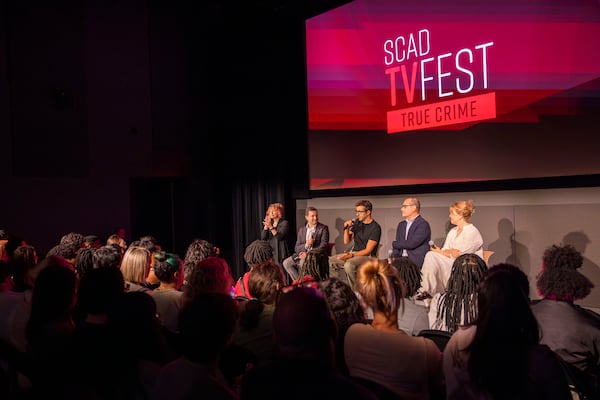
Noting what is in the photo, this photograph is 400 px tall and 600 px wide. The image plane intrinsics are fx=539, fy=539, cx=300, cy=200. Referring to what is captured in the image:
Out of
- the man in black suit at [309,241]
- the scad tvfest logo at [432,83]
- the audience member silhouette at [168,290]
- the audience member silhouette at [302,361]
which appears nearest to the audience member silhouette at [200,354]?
the audience member silhouette at [302,361]

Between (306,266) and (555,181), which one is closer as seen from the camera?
(306,266)

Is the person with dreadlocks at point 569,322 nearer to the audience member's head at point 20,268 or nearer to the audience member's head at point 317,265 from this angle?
the audience member's head at point 317,265

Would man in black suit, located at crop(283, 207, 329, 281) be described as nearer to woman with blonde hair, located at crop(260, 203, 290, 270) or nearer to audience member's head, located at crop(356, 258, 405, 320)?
woman with blonde hair, located at crop(260, 203, 290, 270)

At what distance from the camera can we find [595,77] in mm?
5219

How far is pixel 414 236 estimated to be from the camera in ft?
19.6

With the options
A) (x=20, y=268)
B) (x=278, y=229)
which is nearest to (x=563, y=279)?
(x=20, y=268)

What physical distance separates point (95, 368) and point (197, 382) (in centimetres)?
44

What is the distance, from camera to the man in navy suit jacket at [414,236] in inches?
234

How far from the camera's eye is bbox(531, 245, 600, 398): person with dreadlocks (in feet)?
7.84

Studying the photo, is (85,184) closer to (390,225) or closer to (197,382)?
(390,225)

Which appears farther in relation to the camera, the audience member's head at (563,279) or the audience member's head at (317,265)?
the audience member's head at (317,265)

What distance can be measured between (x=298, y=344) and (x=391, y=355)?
617 millimetres

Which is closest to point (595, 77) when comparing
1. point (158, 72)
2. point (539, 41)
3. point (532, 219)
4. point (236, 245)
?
point (539, 41)

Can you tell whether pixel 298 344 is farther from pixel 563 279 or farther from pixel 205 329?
pixel 563 279
